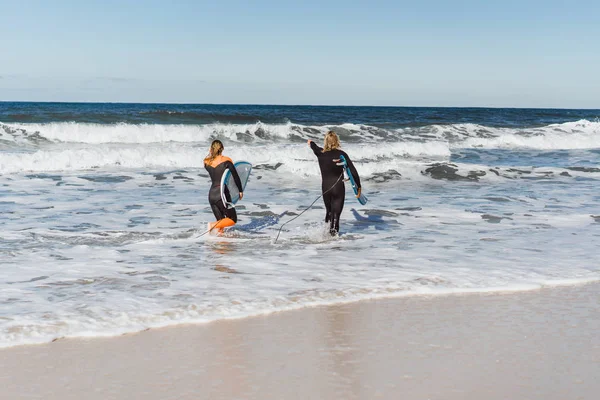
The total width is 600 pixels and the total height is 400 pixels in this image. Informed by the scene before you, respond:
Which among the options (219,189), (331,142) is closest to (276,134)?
(331,142)

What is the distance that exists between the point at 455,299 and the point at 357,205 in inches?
279

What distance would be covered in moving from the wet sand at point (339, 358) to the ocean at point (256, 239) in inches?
16.6

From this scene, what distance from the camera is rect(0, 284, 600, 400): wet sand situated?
382 cm

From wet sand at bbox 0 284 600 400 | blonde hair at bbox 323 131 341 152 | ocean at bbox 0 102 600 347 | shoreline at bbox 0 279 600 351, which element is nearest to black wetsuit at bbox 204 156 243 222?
ocean at bbox 0 102 600 347

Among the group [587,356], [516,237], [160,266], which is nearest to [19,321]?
[160,266]

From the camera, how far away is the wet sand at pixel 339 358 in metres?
3.82

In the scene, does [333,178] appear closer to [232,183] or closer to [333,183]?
[333,183]

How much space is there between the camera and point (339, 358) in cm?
437

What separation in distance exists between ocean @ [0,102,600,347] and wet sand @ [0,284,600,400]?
0.42m

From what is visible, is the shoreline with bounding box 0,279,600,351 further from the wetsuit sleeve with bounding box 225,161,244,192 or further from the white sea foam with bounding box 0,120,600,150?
the white sea foam with bounding box 0,120,600,150

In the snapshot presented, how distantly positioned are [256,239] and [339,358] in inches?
195

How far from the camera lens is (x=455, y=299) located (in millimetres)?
5965

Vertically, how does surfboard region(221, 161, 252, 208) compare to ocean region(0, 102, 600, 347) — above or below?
above

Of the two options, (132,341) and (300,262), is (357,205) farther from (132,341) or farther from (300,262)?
(132,341)
